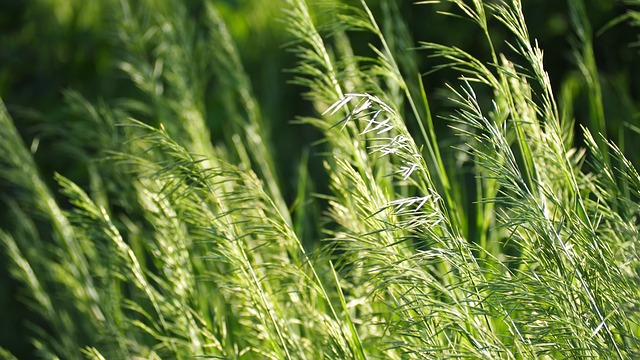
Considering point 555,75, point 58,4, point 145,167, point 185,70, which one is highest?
point 58,4

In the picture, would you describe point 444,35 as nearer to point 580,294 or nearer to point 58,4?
point 58,4

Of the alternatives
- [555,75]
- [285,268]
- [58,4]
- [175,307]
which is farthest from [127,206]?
[58,4]

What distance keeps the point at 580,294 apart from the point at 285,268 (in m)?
0.47

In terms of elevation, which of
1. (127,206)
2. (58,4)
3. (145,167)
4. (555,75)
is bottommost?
(555,75)

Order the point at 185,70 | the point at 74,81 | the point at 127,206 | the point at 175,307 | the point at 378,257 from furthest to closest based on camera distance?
1. the point at 74,81
2. the point at 185,70
3. the point at 127,206
4. the point at 175,307
5. the point at 378,257

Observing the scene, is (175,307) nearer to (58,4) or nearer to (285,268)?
(285,268)

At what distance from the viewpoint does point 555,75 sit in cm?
330

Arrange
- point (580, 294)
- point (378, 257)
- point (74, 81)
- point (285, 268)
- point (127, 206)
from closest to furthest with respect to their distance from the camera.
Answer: point (580, 294) → point (378, 257) → point (285, 268) → point (127, 206) → point (74, 81)

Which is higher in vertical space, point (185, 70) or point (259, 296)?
point (185, 70)

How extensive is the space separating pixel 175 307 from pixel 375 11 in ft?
7.33

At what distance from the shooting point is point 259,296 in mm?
1239

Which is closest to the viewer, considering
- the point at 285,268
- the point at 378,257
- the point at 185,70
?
the point at 378,257

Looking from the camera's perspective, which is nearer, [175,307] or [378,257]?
[378,257]

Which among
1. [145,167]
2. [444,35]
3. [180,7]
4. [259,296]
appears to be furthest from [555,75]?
[259,296]
